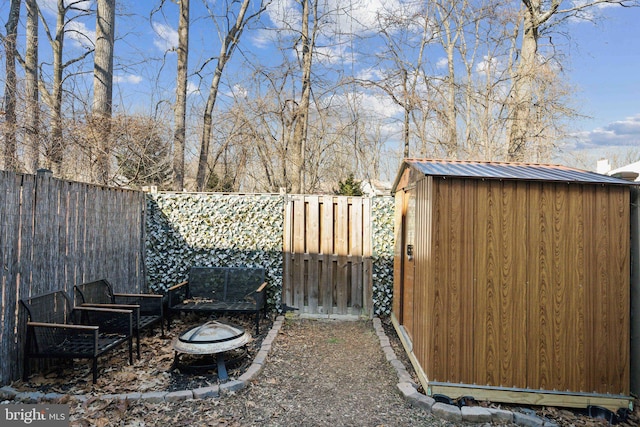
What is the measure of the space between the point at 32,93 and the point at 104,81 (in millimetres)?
1287

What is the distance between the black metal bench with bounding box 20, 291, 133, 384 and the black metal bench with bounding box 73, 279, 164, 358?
0.17 meters

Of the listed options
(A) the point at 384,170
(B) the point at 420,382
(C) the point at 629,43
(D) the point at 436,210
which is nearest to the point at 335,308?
(B) the point at 420,382

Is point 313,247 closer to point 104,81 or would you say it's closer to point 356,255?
point 356,255

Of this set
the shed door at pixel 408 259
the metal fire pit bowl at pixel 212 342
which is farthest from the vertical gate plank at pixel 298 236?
the metal fire pit bowl at pixel 212 342

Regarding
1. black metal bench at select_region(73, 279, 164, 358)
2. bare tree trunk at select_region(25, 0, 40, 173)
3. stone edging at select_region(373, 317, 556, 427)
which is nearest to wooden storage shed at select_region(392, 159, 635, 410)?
stone edging at select_region(373, 317, 556, 427)

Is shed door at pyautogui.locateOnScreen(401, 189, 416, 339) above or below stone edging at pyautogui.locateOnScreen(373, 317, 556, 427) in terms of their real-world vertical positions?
above

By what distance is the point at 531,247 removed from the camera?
3207 mm

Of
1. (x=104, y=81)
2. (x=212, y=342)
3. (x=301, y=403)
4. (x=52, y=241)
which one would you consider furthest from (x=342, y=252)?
(x=104, y=81)

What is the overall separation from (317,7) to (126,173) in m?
6.32

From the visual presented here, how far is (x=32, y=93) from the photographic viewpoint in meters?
6.91

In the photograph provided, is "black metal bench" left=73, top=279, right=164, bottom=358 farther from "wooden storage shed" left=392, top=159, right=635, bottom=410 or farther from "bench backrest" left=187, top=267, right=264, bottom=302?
"wooden storage shed" left=392, top=159, right=635, bottom=410

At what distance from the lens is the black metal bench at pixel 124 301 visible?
404 centimetres

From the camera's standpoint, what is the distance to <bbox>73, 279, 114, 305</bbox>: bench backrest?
13.3 feet

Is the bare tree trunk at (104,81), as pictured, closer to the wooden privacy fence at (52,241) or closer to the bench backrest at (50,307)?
the wooden privacy fence at (52,241)
